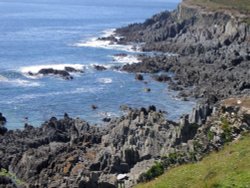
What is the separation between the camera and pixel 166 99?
74188 millimetres

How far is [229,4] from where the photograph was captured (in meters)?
136

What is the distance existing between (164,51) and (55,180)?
80993mm

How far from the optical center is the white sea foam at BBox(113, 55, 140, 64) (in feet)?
347

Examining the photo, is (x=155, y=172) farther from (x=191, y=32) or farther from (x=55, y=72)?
(x=191, y=32)

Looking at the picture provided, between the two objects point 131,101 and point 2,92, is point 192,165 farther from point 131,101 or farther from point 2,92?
point 2,92

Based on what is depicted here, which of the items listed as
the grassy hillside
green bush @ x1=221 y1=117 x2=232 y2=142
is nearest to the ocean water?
the grassy hillside

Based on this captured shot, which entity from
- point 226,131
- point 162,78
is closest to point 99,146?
point 226,131

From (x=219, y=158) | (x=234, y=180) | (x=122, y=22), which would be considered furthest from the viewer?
(x=122, y=22)

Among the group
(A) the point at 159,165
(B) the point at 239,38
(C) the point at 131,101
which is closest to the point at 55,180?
(A) the point at 159,165

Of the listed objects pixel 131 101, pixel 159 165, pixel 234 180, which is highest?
pixel 234 180

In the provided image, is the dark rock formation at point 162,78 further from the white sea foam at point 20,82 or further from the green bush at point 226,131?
the green bush at point 226,131

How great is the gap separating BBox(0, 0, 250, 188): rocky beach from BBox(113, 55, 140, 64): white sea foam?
2290 millimetres

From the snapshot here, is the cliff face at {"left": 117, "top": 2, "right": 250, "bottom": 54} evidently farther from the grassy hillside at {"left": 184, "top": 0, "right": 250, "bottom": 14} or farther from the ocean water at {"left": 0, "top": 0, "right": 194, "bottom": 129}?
the ocean water at {"left": 0, "top": 0, "right": 194, "bottom": 129}

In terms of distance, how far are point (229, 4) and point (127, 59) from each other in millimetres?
40685
